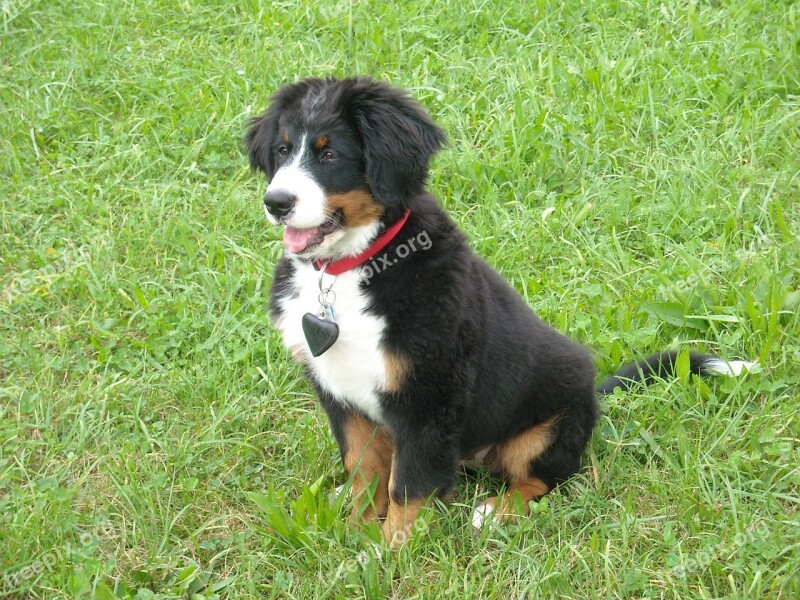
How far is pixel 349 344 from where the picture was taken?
267 centimetres

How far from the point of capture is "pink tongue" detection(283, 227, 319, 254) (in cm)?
261

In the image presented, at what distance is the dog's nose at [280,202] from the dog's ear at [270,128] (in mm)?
352

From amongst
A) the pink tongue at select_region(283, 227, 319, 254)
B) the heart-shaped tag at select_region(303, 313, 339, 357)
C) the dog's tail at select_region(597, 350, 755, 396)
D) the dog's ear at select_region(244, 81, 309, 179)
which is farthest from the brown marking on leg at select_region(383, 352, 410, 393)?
the dog's tail at select_region(597, 350, 755, 396)

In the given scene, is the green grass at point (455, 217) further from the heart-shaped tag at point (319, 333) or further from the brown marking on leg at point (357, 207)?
the brown marking on leg at point (357, 207)

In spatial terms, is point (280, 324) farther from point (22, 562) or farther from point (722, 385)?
point (722, 385)

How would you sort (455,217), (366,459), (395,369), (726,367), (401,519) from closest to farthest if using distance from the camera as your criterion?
(395,369) < (401,519) < (366,459) < (726,367) < (455,217)

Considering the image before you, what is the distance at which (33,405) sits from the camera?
338cm

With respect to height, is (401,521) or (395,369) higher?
(395,369)

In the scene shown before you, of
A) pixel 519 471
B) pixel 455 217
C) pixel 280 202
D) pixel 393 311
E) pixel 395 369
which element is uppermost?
pixel 280 202

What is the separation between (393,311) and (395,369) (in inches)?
7.0

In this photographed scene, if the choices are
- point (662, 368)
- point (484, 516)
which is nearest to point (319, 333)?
point (484, 516)

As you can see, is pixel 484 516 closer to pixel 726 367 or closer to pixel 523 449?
pixel 523 449

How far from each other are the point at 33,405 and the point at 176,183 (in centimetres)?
157

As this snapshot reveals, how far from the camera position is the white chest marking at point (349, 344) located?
2648mm
